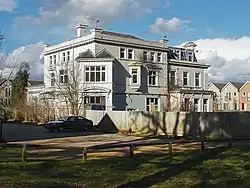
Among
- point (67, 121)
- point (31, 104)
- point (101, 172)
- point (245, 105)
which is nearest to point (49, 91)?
point (31, 104)

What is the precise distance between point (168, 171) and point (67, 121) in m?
23.7

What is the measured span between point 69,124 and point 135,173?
23955mm

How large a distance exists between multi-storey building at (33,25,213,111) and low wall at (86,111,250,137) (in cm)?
1096

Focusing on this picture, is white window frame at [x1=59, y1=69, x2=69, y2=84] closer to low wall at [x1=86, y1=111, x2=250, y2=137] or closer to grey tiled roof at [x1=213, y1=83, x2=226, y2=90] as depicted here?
low wall at [x1=86, y1=111, x2=250, y2=137]

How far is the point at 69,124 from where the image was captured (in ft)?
119

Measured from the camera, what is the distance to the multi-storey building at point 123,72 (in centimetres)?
4678

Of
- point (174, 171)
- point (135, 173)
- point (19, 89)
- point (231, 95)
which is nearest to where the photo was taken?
Answer: point (135, 173)

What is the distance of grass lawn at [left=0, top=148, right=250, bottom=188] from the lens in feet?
36.4

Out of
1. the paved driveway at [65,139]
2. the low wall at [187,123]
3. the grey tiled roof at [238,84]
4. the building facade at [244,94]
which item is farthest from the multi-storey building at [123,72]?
the grey tiled roof at [238,84]

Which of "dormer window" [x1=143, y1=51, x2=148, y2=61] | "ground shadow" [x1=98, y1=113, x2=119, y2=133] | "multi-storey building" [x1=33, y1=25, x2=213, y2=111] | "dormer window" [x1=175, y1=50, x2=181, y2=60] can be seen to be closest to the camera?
"ground shadow" [x1=98, y1=113, x2=119, y2=133]

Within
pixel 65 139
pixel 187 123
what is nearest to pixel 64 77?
pixel 65 139

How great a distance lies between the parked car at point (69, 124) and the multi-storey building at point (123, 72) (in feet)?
25.5

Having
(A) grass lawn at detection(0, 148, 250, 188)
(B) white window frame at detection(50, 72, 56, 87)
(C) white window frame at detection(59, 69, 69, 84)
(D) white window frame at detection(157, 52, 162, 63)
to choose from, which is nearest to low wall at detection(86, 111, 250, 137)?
(A) grass lawn at detection(0, 148, 250, 188)

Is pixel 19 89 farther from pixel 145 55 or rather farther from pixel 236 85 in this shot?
pixel 236 85
